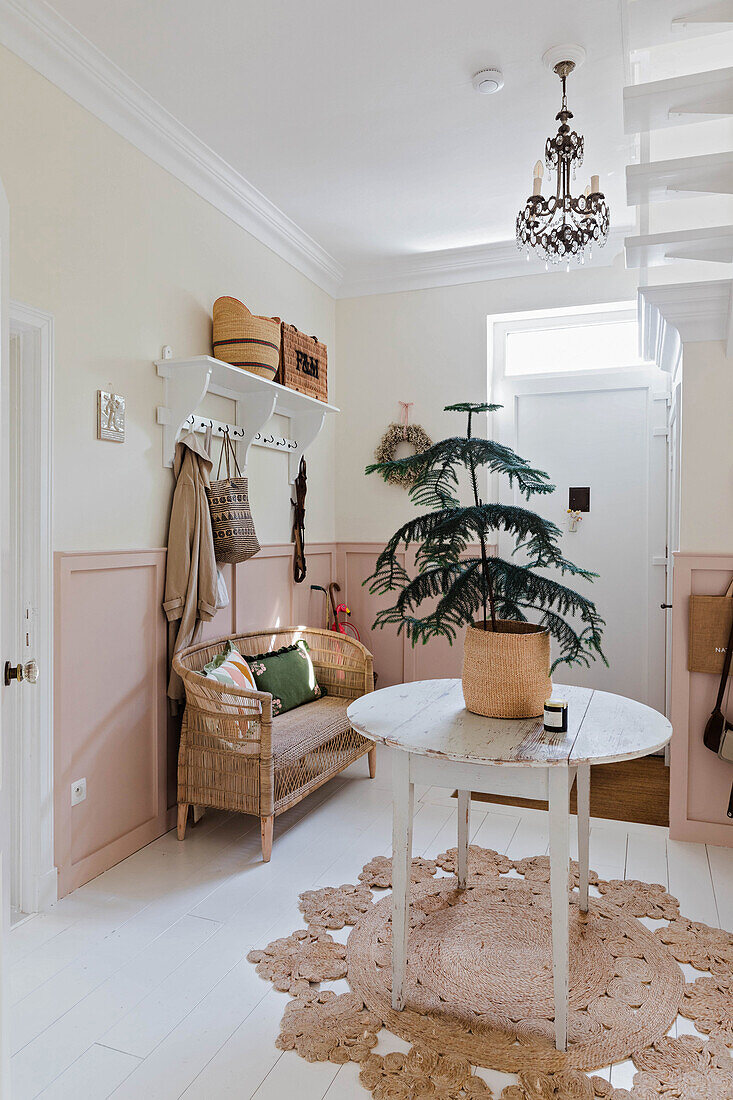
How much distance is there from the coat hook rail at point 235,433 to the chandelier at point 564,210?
1.49m

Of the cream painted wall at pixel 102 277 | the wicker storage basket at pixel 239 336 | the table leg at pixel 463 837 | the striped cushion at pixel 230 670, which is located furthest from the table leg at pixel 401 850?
the wicker storage basket at pixel 239 336

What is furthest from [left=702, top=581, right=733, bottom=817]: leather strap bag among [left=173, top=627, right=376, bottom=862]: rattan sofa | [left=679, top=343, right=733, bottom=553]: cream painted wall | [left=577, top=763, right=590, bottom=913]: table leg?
[left=173, top=627, right=376, bottom=862]: rattan sofa

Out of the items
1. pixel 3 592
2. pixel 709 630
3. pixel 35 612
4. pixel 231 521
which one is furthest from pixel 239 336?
pixel 709 630

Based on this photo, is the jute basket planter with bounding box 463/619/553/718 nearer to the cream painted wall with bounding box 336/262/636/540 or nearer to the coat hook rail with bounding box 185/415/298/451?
the coat hook rail with bounding box 185/415/298/451

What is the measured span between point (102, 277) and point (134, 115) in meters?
0.65

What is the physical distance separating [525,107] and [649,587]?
2.60 m

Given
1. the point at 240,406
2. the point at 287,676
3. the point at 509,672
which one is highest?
Result: the point at 240,406

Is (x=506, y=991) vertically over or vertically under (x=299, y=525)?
under

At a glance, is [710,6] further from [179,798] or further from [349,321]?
[179,798]

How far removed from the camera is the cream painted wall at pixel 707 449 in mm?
2805

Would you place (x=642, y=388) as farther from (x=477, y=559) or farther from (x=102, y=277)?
Answer: (x=102, y=277)

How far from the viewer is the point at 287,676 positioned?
11.3 feet

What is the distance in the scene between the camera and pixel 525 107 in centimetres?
275

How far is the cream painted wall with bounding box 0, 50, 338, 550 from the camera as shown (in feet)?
7.40
